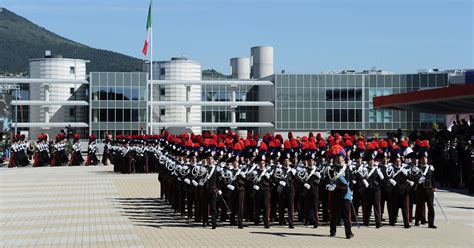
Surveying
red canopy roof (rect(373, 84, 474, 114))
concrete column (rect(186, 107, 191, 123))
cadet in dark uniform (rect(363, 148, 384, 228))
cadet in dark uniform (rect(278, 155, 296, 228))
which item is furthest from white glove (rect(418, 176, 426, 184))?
concrete column (rect(186, 107, 191, 123))

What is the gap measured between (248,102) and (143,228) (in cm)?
6237

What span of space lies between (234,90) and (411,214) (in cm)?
6538

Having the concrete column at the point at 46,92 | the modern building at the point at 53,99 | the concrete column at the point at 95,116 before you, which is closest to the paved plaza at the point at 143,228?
the concrete column at the point at 95,116

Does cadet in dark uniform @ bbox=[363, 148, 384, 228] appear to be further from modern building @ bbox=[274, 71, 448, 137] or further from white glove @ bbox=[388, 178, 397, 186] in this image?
modern building @ bbox=[274, 71, 448, 137]

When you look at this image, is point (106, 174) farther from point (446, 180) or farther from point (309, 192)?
point (309, 192)

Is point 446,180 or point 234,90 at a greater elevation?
point 234,90

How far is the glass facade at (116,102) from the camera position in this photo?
244 ft

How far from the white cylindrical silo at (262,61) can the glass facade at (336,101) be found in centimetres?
1190

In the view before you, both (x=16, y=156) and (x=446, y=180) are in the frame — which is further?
(x=16, y=156)

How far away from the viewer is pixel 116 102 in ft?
244

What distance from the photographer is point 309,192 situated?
17078mm

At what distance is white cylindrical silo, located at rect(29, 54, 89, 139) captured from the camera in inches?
3061

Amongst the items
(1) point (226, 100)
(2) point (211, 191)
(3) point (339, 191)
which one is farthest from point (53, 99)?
(3) point (339, 191)

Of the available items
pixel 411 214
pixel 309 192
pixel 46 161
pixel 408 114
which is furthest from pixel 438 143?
pixel 408 114
